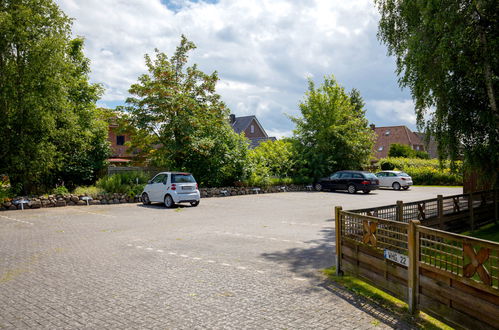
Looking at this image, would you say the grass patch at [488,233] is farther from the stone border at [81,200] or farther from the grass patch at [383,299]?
the stone border at [81,200]

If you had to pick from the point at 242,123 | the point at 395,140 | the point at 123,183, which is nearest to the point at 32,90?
the point at 123,183

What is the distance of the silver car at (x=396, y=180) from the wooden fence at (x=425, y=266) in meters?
25.1

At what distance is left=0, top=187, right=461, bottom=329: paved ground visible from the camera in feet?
14.6

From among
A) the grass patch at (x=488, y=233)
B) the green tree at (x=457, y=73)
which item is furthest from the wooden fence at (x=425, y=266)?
the grass patch at (x=488, y=233)

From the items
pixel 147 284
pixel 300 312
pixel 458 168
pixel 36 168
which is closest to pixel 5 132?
pixel 36 168

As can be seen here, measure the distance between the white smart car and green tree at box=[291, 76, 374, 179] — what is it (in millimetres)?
14933

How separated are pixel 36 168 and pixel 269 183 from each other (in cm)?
1486

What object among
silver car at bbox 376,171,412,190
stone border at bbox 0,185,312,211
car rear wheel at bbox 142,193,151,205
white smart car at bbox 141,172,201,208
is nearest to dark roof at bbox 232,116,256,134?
silver car at bbox 376,171,412,190

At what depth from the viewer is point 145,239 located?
31.2 ft

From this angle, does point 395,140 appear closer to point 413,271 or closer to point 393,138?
point 393,138

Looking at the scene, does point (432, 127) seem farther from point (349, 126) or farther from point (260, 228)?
point (349, 126)

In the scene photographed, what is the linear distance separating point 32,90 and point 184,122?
7657 millimetres

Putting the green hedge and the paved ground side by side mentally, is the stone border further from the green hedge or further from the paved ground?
the green hedge

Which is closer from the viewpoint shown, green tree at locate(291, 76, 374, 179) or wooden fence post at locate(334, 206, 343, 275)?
wooden fence post at locate(334, 206, 343, 275)
